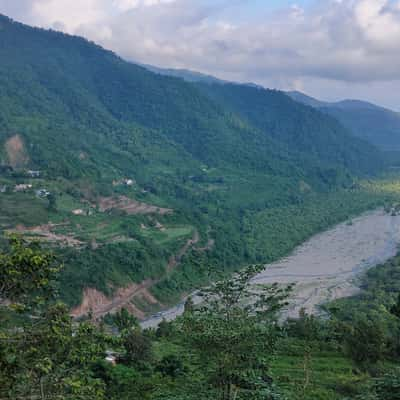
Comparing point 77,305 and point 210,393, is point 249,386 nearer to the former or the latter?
point 210,393

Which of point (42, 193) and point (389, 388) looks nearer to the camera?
point (389, 388)

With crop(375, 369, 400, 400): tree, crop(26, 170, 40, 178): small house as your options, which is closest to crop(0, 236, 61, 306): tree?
crop(375, 369, 400, 400): tree

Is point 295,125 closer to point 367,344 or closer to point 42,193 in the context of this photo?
point 42,193

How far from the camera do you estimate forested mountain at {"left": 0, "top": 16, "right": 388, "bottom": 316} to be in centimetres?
4503

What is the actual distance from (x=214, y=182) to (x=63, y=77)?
52030 millimetres

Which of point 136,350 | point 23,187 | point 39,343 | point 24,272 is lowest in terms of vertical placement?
point 136,350

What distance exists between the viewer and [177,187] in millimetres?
77625

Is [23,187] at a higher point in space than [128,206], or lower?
higher

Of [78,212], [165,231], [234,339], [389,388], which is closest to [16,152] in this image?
[78,212]

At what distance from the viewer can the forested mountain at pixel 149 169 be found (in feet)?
148

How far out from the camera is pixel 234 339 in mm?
8922

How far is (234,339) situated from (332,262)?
4666 cm

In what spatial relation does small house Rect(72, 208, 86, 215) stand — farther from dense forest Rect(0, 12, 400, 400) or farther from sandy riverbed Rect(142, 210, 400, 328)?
sandy riverbed Rect(142, 210, 400, 328)

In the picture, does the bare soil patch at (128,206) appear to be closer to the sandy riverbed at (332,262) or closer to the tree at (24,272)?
the sandy riverbed at (332,262)
